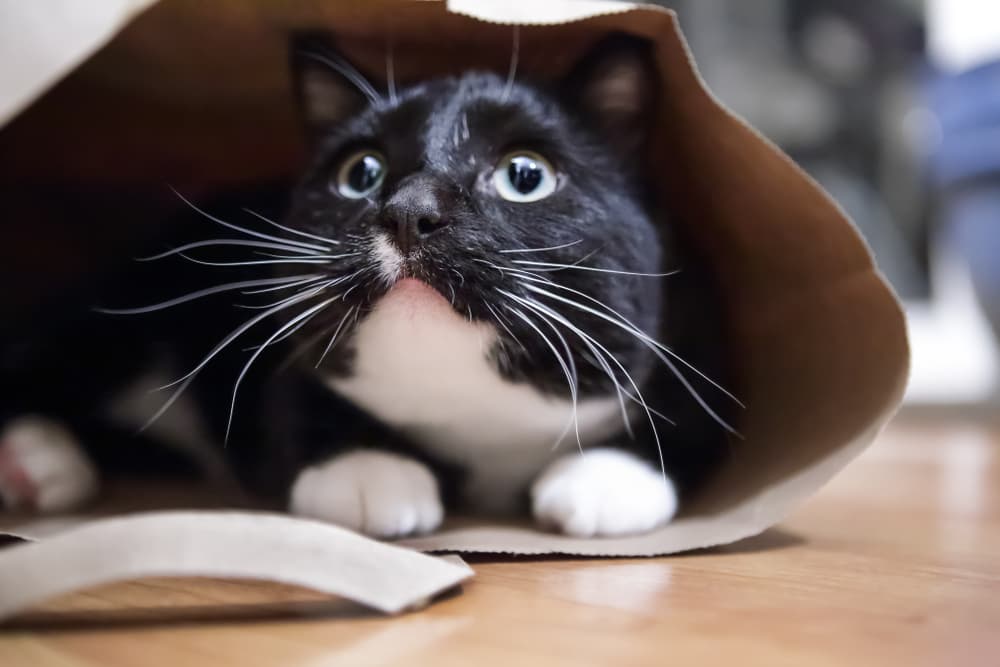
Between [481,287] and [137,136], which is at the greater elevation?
[137,136]

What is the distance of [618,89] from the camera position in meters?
0.96

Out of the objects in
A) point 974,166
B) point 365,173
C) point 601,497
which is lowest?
point 601,497

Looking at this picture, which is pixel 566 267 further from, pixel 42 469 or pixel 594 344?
pixel 42 469

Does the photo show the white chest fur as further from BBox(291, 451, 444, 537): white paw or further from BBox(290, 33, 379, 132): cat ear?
BBox(290, 33, 379, 132): cat ear

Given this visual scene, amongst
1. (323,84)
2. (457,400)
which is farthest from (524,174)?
(323,84)

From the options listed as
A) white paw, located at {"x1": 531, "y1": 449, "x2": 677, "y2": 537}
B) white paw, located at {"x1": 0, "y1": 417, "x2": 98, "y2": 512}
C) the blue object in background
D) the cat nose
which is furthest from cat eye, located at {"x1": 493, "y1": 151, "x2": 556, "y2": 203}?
the blue object in background

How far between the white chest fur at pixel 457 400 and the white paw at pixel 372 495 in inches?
2.3

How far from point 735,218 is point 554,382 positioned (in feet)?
1.19

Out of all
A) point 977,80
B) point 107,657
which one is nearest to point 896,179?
point 977,80

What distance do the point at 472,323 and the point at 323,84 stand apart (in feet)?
1.48

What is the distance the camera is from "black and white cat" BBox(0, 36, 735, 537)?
2.56 feet

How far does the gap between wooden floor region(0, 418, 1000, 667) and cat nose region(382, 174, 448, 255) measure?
293 millimetres

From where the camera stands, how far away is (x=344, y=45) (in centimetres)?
103

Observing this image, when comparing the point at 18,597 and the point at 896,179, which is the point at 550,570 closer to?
→ the point at 18,597
